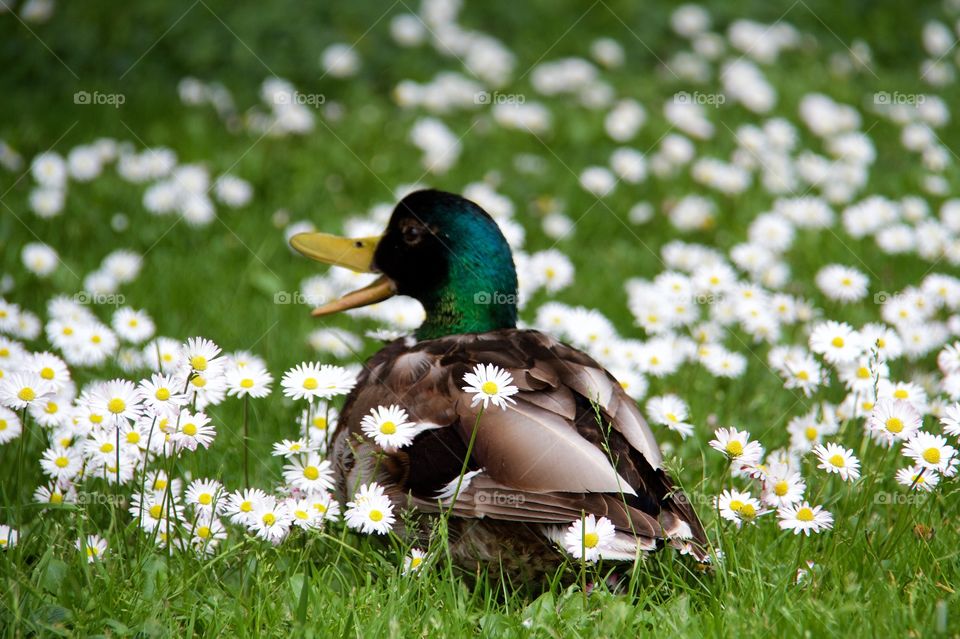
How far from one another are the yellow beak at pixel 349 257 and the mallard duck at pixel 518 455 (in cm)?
33

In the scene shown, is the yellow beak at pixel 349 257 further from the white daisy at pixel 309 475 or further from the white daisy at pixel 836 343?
the white daisy at pixel 836 343

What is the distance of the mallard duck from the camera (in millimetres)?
2416

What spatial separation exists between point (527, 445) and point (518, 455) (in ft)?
0.10

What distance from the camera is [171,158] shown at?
18.2ft

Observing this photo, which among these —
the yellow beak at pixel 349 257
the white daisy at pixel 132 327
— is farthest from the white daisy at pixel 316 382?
the white daisy at pixel 132 327

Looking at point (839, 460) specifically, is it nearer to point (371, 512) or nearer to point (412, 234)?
point (371, 512)

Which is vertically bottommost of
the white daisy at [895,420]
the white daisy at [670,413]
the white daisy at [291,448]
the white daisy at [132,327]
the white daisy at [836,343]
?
the white daisy at [291,448]

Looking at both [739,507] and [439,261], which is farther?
[439,261]

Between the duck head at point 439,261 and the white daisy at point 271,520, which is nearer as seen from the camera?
the white daisy at point 271,520

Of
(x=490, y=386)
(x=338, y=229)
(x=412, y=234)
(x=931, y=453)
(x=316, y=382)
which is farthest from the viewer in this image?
(x=338, y=229)

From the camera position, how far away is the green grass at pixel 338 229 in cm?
240

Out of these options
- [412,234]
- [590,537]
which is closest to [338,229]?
[412,234]

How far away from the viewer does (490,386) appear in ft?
8.21

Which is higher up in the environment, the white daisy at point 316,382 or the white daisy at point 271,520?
the white daisy at point 316,382
